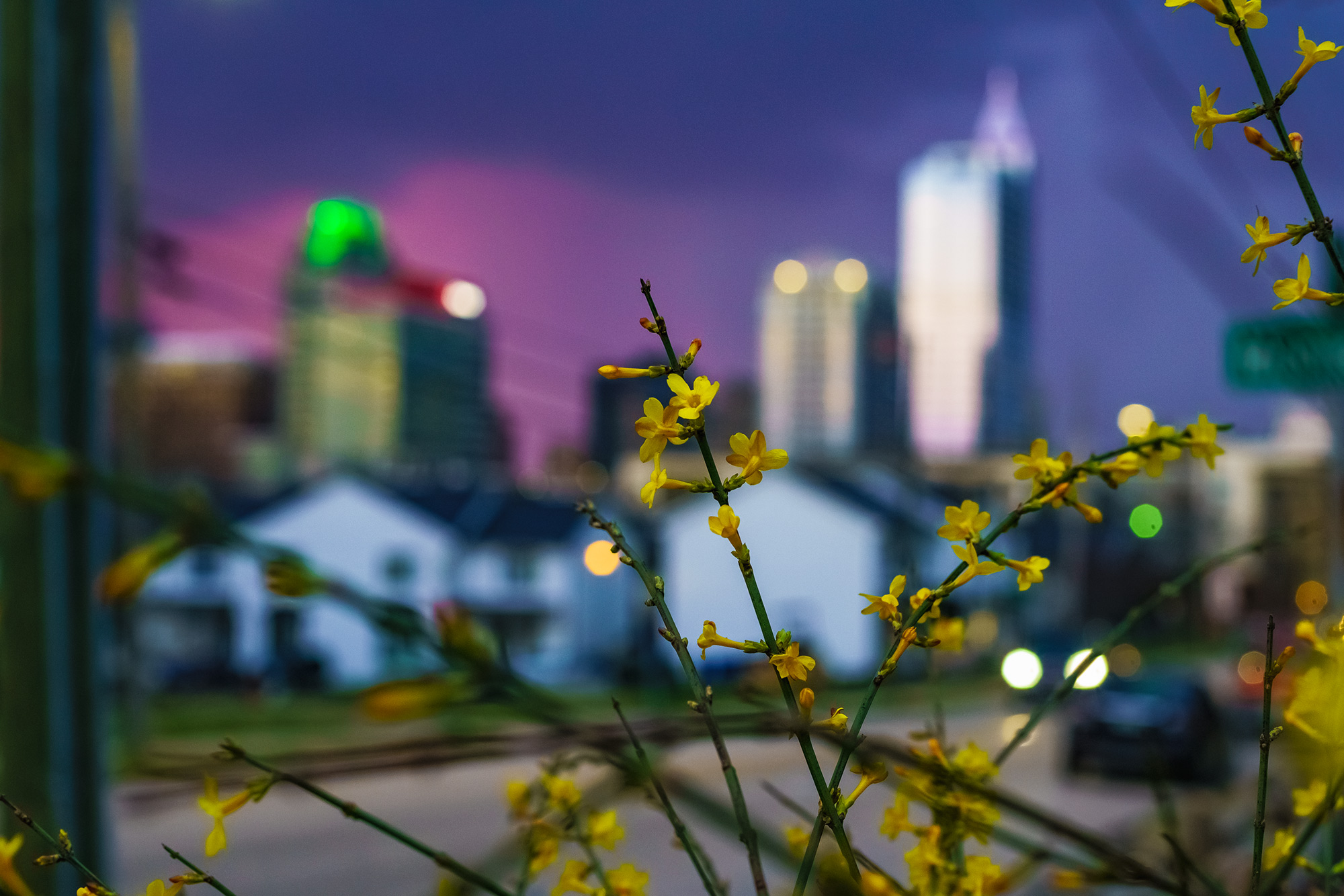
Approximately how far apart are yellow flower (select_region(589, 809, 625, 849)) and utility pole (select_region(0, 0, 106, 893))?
1.79 meters

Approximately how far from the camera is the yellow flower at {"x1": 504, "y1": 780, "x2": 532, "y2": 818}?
942 mm

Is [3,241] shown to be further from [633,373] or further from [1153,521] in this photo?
[1153,521]

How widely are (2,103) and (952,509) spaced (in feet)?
7.66

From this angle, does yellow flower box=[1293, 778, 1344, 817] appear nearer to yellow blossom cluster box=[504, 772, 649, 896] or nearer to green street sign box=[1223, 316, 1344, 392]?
yellow blossom cluster box=[504, 772, 649, 896]

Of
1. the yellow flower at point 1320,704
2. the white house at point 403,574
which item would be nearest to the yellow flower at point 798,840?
the yellow flower at point 1320,704

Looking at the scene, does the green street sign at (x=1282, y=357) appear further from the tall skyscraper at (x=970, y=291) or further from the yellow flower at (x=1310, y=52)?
the tall skyscraper at (x=970, y=291)

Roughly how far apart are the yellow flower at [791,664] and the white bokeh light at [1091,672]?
1.06 feet

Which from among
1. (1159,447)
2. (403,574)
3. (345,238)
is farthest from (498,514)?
(1159,447)

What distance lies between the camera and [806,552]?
29.1 meters

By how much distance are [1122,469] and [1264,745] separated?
0.24 m

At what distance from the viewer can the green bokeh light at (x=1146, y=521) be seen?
1.14 meters

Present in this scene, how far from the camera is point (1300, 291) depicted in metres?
0.76

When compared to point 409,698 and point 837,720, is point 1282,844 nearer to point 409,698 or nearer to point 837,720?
point 837,720

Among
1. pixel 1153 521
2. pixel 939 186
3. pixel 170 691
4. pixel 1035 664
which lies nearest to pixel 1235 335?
pixel 1035 664
